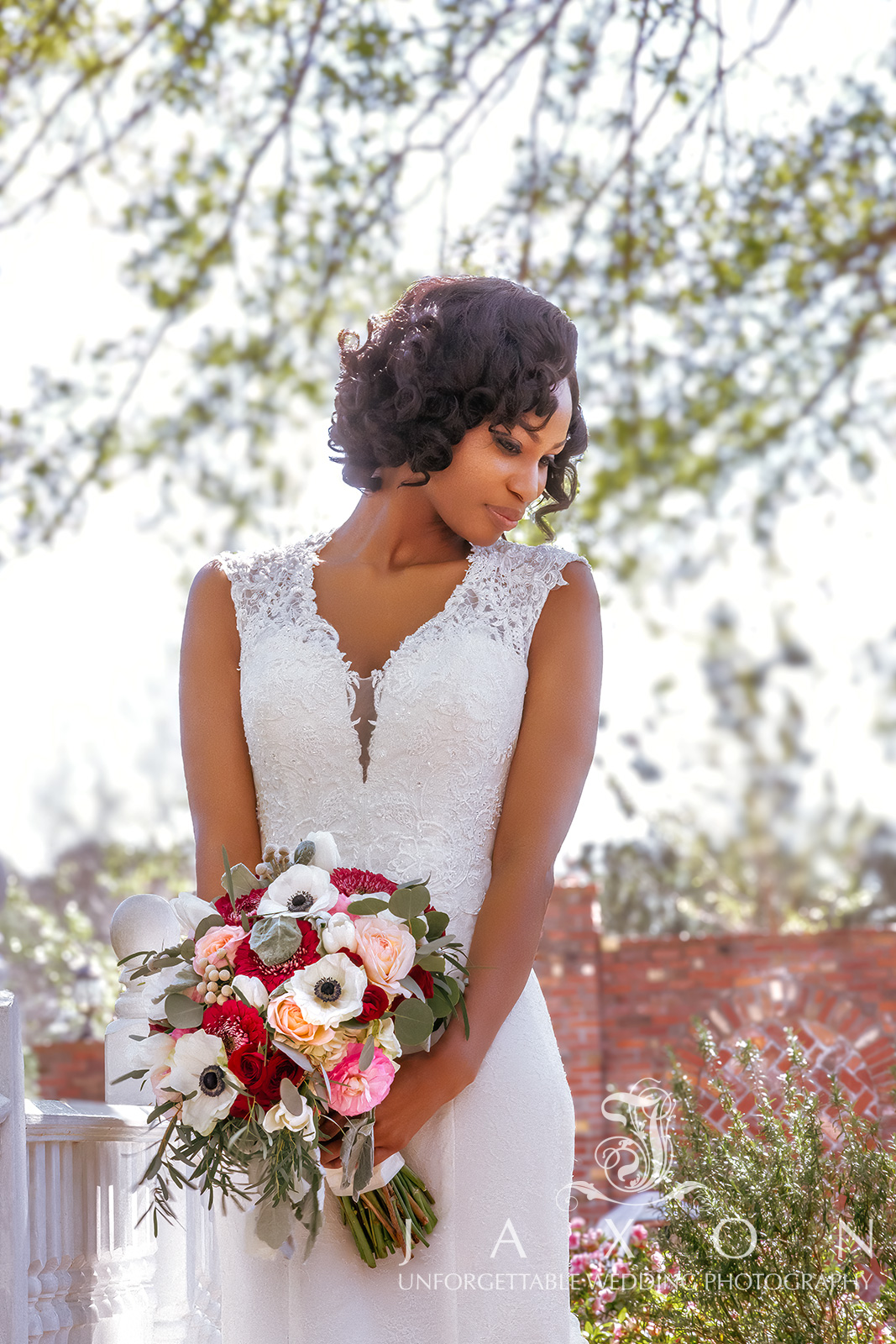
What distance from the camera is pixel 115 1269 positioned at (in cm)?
238

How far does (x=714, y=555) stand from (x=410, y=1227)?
9.30 meters

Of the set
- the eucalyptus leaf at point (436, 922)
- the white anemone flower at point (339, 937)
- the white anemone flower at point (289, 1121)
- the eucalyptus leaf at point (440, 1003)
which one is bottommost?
the white anemone flower at point (289, 1121)

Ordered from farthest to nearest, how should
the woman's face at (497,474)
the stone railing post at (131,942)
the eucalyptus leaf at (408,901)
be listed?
the stone railing post at (131,942) < the woman's face at (497,474) < the eucalyptus leaf at (408,901)

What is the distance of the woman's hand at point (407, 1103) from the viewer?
61.4 inches

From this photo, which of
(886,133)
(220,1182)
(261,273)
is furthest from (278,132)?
(220,1182)

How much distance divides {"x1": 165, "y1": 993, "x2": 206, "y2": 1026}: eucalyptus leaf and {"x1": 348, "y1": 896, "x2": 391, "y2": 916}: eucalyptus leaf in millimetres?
211

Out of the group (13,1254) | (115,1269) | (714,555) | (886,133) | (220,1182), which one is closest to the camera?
(220,1182)

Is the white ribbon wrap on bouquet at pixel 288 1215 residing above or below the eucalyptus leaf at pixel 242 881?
below

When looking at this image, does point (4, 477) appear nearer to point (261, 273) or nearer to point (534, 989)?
point (261, 273)

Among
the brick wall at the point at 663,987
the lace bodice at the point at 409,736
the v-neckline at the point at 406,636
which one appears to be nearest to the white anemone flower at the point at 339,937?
the lace bodice at the point at 409,736

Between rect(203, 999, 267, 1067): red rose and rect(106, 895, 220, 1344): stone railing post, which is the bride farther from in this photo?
rect(106, 895, 220, 1344): stone railing post

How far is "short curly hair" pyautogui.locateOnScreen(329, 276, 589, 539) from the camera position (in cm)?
193

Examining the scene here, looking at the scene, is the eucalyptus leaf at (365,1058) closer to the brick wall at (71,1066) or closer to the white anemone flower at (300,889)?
the white anemone flower at (300,889)
